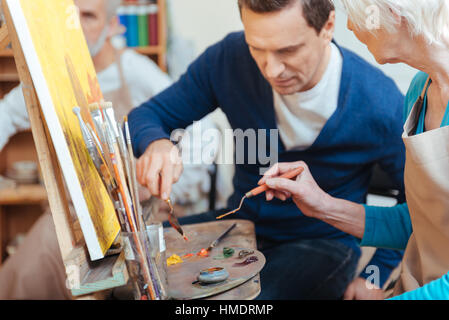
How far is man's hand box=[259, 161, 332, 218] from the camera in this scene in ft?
2.65

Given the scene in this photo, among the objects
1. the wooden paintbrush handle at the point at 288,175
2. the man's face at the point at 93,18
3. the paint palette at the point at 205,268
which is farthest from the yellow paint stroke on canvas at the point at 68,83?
the man's face at the point at 93,18

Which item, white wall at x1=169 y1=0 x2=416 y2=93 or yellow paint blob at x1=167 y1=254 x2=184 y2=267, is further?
white wall at x1=169 y1=0 x2=416 y2=93

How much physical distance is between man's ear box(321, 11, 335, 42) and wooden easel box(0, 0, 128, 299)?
1.73ft

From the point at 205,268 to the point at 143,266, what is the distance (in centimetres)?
13

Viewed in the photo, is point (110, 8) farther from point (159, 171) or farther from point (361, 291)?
point (361, 291)

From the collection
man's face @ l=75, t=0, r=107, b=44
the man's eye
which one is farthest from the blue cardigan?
man's face @ l=75, t=0, r=107, b=44

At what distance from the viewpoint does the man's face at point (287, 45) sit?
2.85 feet

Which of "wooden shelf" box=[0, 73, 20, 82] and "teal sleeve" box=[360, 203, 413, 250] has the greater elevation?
"wooden shelf" box=[0, 73, 20, 82]

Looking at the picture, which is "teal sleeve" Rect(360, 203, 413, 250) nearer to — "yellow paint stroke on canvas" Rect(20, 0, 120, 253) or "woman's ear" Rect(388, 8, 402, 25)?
"woman's ear" Rect(388, 8, 402, 25)

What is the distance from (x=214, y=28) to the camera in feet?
4.74

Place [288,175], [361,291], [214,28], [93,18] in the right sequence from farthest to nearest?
1. [93,18]
2. [214,28]
3. [361,291]
4. [288,175]

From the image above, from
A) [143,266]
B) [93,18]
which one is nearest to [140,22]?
[93,18]

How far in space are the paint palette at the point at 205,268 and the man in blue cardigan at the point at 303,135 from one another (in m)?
0.14

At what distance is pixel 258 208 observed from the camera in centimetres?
103
